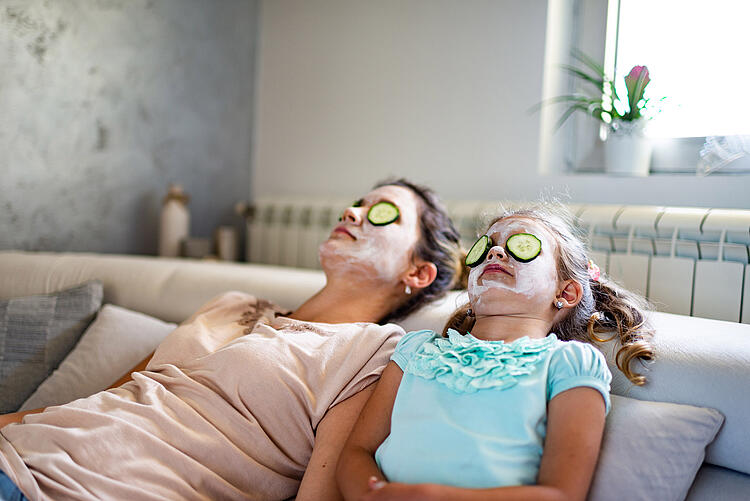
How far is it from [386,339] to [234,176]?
2.13 meters

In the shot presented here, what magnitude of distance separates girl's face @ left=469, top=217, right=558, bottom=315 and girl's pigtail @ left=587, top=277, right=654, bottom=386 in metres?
0.15

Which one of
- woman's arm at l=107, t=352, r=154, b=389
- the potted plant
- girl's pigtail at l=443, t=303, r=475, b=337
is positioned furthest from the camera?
the potted plant

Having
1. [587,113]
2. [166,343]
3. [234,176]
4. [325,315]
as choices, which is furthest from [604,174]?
[234,176]

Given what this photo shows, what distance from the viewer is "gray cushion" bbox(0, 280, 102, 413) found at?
1.82m

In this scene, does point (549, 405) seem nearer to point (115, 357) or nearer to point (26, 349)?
point (115, 357)

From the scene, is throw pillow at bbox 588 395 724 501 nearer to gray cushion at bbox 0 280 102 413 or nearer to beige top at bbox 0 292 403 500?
beige top at bbox 0 292 403 500

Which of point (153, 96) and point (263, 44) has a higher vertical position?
point (263, 44)

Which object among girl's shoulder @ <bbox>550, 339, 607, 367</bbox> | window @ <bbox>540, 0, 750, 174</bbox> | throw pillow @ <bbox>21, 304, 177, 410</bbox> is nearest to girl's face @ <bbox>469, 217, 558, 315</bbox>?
girl's shoulder @ <bbox>550, 339, 607, 367</bbox>

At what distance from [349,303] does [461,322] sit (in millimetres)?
313

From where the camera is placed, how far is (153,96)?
291 centimetres

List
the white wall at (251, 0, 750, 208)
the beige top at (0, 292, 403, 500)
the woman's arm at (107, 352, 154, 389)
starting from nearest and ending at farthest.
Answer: the beige top at (0, 292, 403, 500) → the woman's arm at (107, 352, 154, 389) → the white wall at (251, 0, 750, 208)

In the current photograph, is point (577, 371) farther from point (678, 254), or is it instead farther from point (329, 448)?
point (678, 254)

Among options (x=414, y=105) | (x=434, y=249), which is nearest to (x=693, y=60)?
(x=414, y=105)

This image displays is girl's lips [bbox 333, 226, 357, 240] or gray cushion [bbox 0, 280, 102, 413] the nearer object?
girl's lips [bbox 333, 226, 357, 240]
